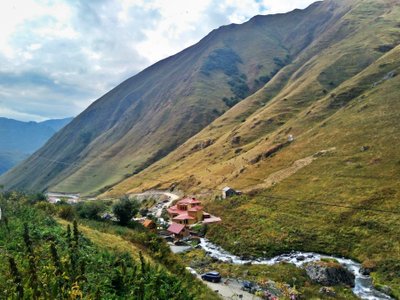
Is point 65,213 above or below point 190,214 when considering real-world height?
above

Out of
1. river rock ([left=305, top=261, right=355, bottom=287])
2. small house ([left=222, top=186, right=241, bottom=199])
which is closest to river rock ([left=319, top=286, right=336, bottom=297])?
river rock ([left=305, top=261, right=355, bottom=287])

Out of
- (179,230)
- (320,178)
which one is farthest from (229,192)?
(320,178)

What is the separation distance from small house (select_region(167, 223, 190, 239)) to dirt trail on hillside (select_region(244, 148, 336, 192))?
23681 mm

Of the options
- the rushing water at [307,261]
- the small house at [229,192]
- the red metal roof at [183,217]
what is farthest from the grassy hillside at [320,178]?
the red metal roof at [183,217]

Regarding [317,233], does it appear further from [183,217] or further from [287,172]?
[183,217]

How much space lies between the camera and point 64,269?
584 inches

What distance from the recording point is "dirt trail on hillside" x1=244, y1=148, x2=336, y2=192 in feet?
339

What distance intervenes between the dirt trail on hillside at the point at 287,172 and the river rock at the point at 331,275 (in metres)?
42.3

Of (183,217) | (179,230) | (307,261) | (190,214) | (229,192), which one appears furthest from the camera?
(229,192)

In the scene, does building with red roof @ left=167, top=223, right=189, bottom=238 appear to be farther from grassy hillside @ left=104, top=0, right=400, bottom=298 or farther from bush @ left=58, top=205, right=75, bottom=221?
bush @ left=58, top=205, right=75, bottom=221

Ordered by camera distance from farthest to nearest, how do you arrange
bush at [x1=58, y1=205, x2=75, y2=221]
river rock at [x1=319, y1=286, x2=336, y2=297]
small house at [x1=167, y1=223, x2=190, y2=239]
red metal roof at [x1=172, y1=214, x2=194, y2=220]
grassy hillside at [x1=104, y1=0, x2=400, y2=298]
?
red metal roof at [x1=172, y1=214, x2=194, y2=220] < small house at [x1=167, y1=223, x2=190, y2=239] < grassy hillside at [x1=104, y1=0, x2=400, y2=298] < river rock at [x1=319, y1=286, x2=336, y2=297] < bush at [x1=58, y1=205, x2=75, y2=221]

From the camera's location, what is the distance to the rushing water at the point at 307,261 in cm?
5453

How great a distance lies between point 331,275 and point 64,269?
5342cm

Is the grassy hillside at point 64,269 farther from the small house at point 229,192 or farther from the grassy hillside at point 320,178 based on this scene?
the small house at point 229,192
